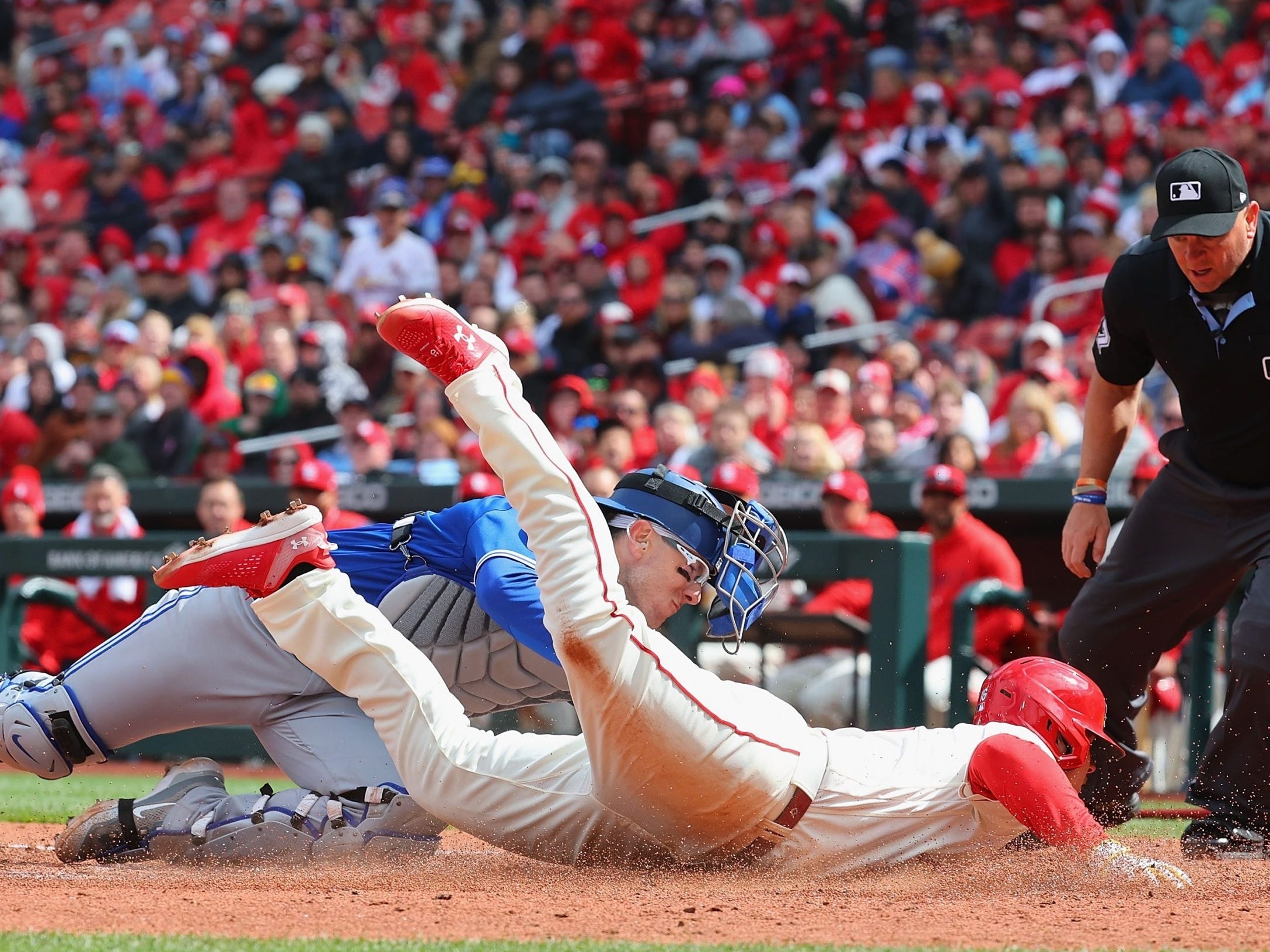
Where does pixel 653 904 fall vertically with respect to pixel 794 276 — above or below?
below

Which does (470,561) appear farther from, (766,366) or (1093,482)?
(766,366)

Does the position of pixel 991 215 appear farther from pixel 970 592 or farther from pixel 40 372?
pixel 40 372

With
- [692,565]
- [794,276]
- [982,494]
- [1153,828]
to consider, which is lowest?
[1153,828]

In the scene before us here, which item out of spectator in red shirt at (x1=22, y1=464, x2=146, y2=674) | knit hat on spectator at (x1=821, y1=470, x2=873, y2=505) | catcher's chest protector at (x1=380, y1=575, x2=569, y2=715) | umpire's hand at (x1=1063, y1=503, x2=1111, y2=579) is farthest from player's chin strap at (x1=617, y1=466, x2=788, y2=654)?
spectator in red shirt at (x1=22, y1=464, x2=146, y2=674)

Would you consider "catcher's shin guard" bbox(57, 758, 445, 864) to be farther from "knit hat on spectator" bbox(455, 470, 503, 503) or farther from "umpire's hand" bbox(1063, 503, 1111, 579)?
"knit hat on spectator" bbox(455, 470, 503, 503)

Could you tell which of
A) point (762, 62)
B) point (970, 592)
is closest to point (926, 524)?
point (970, 592)

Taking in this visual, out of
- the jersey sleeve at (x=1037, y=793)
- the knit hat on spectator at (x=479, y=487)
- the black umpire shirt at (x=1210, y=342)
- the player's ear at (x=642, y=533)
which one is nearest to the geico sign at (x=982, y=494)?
the knit hat on spectator at (x=479, y=487)

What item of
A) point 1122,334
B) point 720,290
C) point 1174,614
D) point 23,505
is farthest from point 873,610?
point 720,290
